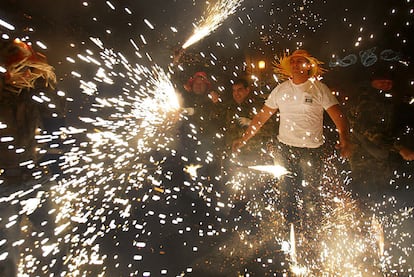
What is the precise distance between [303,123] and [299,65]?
701 mm

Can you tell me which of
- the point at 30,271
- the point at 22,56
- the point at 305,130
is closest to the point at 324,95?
the point at 305,130

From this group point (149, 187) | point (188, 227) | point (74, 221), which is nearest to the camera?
point (74, 221)

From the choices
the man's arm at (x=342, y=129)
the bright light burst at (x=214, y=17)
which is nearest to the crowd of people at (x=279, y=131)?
the man's arm at (x=342, y=129)

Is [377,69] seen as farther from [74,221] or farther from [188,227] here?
[74,221]

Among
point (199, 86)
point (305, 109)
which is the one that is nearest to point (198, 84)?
point (199, 86)

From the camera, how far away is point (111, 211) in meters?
4.00

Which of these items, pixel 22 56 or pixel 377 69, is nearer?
pixel 22 56

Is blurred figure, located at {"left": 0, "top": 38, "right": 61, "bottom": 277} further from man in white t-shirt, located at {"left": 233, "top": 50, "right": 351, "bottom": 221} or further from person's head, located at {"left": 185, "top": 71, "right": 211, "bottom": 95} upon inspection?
man in white t-shirt, located at {"left": 233, "top": 50, "right": 351, "bottom": 221}

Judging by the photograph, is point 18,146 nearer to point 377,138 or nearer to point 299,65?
point 299,65

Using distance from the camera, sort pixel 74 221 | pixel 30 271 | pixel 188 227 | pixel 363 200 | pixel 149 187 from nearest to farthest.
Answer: pixel 30 271 → pixel 74 221 → pixel 188 227 → pixel 149 187 → pixel 363 200

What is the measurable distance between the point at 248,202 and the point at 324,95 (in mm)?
1862

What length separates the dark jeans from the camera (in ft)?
12.9

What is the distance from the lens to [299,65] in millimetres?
3871

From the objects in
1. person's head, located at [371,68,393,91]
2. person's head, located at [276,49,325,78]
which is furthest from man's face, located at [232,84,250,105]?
person's head, located at [371,68,393,91]
